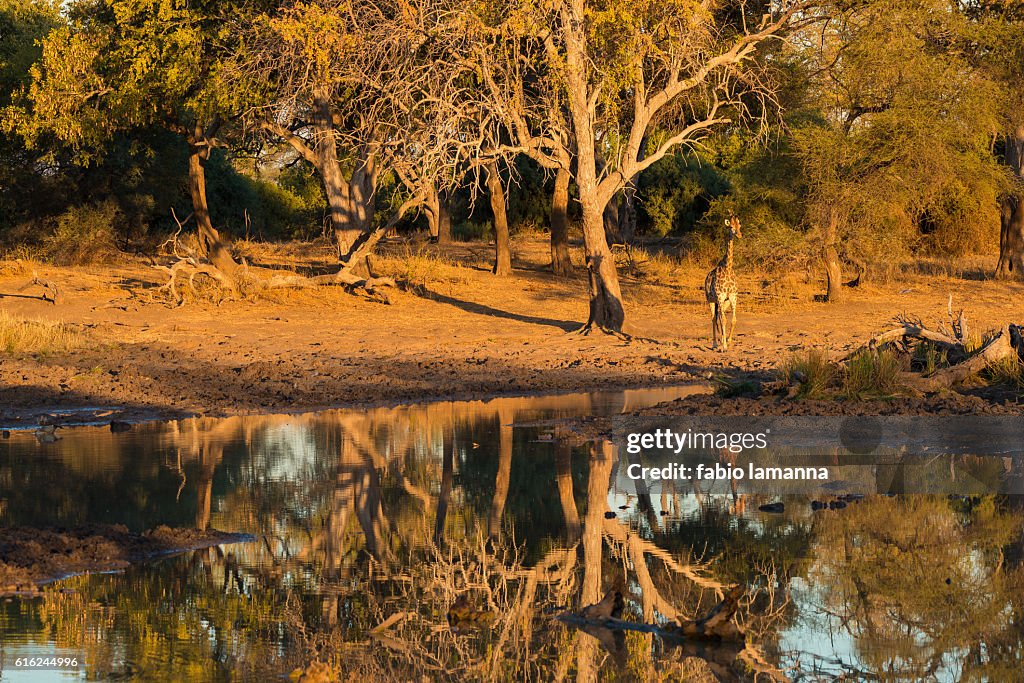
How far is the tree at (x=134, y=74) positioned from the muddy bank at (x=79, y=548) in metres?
18.2

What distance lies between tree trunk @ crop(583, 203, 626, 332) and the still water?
1128 centimetres

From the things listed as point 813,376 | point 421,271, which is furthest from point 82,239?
point 813,376

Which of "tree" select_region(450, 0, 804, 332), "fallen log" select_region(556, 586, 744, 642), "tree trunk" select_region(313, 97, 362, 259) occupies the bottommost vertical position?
"fallen log" select_region(556, 586, 744, 642)

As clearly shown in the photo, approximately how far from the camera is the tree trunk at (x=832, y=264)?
2783cm

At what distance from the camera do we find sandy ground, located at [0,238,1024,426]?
17.1m

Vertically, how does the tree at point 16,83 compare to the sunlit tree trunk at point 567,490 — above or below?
above

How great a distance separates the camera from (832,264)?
28.1 m

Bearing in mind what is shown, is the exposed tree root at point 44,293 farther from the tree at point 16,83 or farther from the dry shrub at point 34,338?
the dry shrub at point 34,338

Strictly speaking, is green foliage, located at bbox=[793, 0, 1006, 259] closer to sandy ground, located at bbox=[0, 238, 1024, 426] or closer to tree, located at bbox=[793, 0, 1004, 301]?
tree, located at bbox=[793, 0, 1004, 301]

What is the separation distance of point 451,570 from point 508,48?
16514mm

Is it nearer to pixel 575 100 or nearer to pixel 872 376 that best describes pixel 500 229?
pixel 575 100

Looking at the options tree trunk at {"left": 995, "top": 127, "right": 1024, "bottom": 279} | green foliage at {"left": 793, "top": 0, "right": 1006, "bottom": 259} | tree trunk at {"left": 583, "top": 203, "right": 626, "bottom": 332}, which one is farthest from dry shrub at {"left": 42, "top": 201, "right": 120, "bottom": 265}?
tree trunk at {"left": 995, "top": 127, "right": 1024, "bottom": 279}

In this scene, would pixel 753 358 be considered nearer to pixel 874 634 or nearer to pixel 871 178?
pixel 871 178

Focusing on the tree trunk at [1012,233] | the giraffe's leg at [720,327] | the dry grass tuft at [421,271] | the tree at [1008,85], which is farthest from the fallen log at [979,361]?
the tree trunk at [1012,233]
